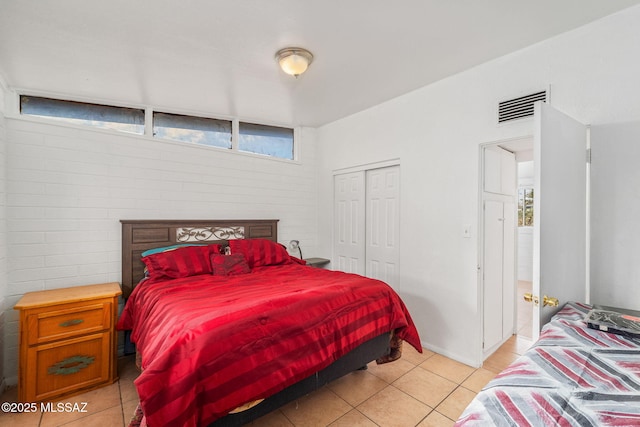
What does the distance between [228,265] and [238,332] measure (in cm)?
142

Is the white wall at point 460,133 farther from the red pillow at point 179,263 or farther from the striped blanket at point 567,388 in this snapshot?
the red pillow at point 179,263

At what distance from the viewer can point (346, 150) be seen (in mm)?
3926

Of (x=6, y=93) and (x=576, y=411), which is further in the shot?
(x=6, y=93)

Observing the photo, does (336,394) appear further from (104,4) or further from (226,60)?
(104,4)

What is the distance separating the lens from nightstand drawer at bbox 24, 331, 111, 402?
2094 mm

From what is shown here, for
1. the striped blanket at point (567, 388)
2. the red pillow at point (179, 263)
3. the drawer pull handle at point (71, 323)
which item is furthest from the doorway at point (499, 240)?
the drawer pull handle at point (71, 323)

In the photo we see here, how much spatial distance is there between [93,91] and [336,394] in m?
3.49

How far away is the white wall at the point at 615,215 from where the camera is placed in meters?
1.80

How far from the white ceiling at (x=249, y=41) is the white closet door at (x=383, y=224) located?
1.06 m

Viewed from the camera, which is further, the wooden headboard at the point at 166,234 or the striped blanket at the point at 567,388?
the wooden headboard at the point at 166,234

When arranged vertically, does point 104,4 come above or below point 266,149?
above

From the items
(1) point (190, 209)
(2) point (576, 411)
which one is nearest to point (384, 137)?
(1) point (190, 209)

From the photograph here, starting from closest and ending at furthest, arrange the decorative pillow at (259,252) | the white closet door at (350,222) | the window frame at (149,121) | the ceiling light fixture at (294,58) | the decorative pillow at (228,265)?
the ceiling light fixture at (294,58) → the window frame at (149,121) → the decorative pillow at (228,265) → the decorative pillow at (259,252) → the white closet door at (350,222)

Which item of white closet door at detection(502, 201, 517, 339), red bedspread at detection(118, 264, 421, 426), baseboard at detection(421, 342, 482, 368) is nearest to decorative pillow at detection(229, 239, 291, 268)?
red bedspread at detection(118, 264, 421, 426)
